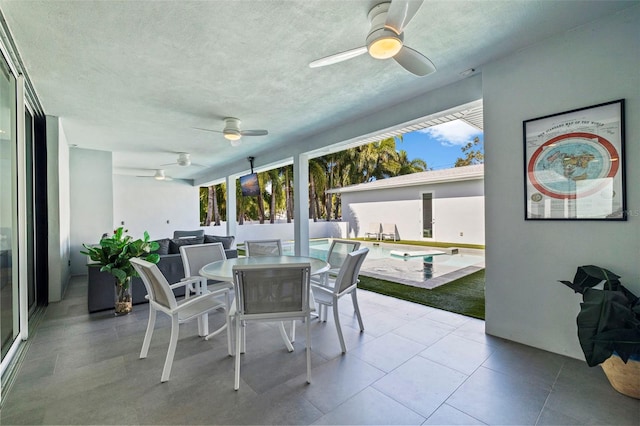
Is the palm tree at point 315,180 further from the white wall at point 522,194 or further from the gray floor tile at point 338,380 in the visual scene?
the gray floor tile at point 338,380

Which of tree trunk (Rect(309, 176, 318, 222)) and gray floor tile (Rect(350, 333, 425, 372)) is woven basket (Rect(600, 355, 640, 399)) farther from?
tree trunk (Rect(309, 176, 318, 222))

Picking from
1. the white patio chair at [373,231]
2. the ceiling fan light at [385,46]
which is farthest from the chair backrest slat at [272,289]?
the white patio chair at [373,231]

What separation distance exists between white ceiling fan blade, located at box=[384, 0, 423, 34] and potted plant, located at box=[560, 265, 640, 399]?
2.30 meters

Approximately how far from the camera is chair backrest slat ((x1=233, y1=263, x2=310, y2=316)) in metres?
2.15

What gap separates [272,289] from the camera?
223cm

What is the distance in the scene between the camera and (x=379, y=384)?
215 centimetres

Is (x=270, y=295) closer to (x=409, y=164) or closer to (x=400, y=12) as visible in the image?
(x=400, y=12)

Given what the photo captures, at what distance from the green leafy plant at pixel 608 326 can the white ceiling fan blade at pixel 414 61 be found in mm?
2121

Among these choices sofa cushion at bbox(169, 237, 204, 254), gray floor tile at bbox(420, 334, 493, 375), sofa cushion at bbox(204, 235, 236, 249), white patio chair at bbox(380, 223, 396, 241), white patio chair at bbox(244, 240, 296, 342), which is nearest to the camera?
gray floor tile at bbox(420, 334, 493, 375)

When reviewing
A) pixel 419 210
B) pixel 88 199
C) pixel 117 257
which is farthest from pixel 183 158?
pixel 419 210

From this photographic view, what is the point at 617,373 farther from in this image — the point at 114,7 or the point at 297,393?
the point at 114,7

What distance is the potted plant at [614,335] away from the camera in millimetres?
1799

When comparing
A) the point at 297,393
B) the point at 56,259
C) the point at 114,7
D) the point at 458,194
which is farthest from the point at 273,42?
the point at 458,194

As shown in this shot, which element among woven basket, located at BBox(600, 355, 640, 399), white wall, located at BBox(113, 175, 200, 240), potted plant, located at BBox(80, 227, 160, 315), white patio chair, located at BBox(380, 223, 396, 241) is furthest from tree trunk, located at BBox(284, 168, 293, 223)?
woven basket, located at BBox(600, 355, 640, 399)
